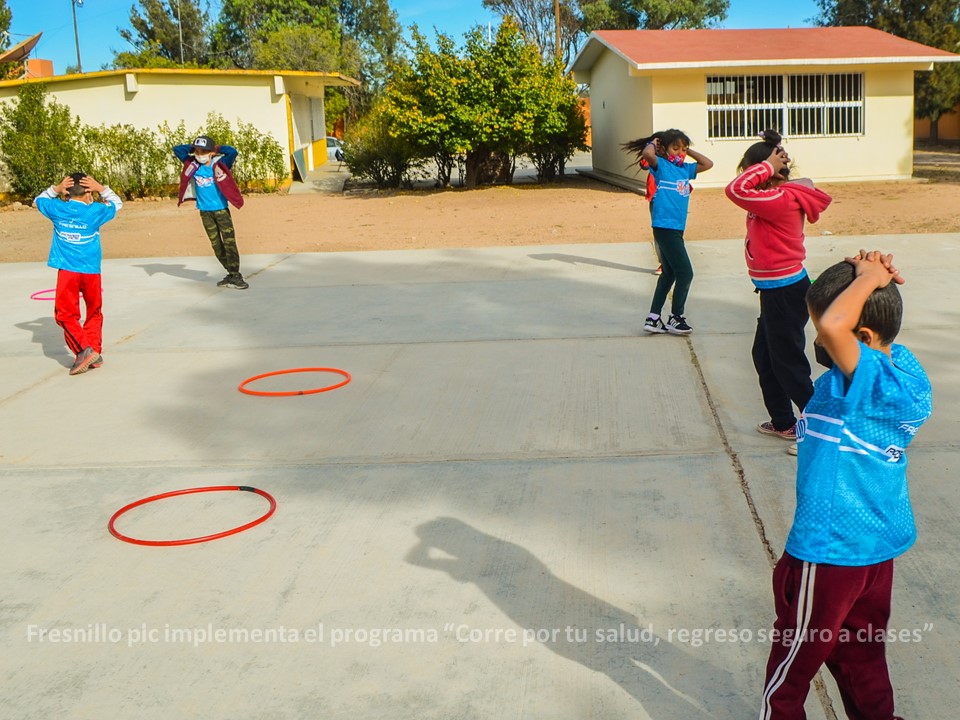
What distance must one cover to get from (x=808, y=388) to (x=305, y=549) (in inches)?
105

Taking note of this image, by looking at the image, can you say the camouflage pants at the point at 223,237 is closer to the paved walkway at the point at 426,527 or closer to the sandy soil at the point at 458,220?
the paved walkway at the point at 426,527

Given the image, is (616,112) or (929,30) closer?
(616,112)

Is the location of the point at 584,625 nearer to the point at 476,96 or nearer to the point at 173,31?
the point at 476,96

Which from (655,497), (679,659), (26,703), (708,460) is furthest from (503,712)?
(708,460)

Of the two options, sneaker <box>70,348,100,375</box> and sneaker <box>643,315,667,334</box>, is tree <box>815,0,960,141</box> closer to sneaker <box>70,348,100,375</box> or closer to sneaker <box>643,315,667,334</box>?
sneaker <box>643,315,667,334</box>

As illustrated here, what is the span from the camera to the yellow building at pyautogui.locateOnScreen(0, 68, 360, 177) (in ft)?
90.6

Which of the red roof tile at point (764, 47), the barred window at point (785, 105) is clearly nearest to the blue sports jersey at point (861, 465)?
the red roof tile at point (764, 47)

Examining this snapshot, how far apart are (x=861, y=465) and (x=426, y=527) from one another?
2.30m

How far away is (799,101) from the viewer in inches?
932

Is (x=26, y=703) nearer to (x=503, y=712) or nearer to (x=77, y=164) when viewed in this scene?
(x=503, y=712)

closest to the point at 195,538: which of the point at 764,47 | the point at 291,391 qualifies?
the point at 291,391

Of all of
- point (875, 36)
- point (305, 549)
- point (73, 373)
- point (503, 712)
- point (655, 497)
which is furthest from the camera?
point (875, 36)

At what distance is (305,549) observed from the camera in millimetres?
4242

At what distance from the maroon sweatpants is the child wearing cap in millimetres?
9439
